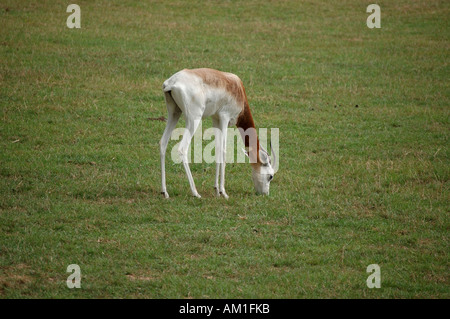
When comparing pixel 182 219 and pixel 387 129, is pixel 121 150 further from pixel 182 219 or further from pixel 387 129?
pixel 387 129

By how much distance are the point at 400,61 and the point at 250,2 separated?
7790 mm

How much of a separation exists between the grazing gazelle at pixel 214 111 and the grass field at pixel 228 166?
0.39 metres

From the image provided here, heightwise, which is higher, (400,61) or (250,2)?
(250,2)

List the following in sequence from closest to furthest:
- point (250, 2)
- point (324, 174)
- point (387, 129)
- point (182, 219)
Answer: point (182, 219)
point (324, 174)
point (387, 129)
point (250, 2)

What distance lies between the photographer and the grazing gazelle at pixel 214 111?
29.6ft

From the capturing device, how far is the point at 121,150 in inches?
450

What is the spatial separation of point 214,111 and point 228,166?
75.5 inches
